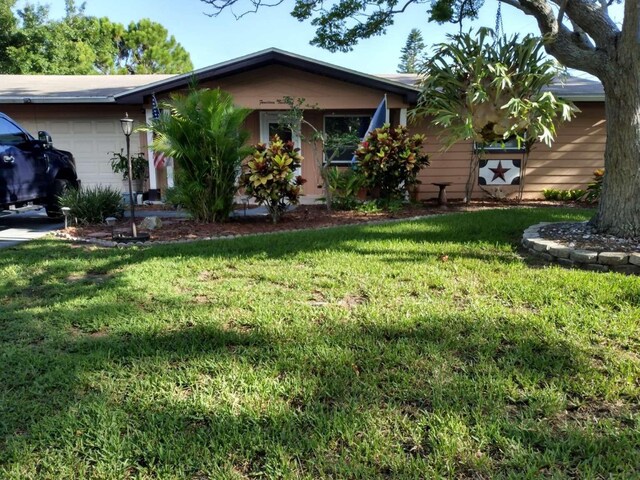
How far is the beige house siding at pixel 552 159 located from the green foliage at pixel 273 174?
4.94 m

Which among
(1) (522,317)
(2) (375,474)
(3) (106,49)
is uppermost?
(3) (106,49)

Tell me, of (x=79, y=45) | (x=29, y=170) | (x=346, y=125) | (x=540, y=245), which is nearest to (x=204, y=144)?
(x=29, y=170)

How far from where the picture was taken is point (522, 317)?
3.32 metres

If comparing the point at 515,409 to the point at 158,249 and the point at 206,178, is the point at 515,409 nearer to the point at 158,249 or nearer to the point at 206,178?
the point at 158,249

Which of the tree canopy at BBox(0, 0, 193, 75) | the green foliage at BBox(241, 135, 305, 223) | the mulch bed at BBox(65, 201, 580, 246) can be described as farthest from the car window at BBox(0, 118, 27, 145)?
the tree canopy at BBox(0, 0, 193, 75)

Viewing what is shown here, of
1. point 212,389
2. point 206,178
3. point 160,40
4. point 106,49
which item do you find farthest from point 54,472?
point 160,40

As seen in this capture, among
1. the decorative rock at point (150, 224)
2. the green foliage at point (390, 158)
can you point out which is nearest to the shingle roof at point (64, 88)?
the decorative rock at point (150, 224)

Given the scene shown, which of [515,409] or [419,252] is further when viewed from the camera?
[419,252]

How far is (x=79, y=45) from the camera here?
25.7 meters

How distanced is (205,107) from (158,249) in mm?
2783

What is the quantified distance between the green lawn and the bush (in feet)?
11.9

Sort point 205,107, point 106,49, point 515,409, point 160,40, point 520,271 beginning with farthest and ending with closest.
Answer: point 160,40 → point 106,49 → point 205,107 → point 520,271 → point 515,409

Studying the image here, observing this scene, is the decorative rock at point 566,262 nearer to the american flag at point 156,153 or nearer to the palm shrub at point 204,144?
the palm shrub at point 204,144

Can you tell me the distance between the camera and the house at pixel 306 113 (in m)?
10.9
